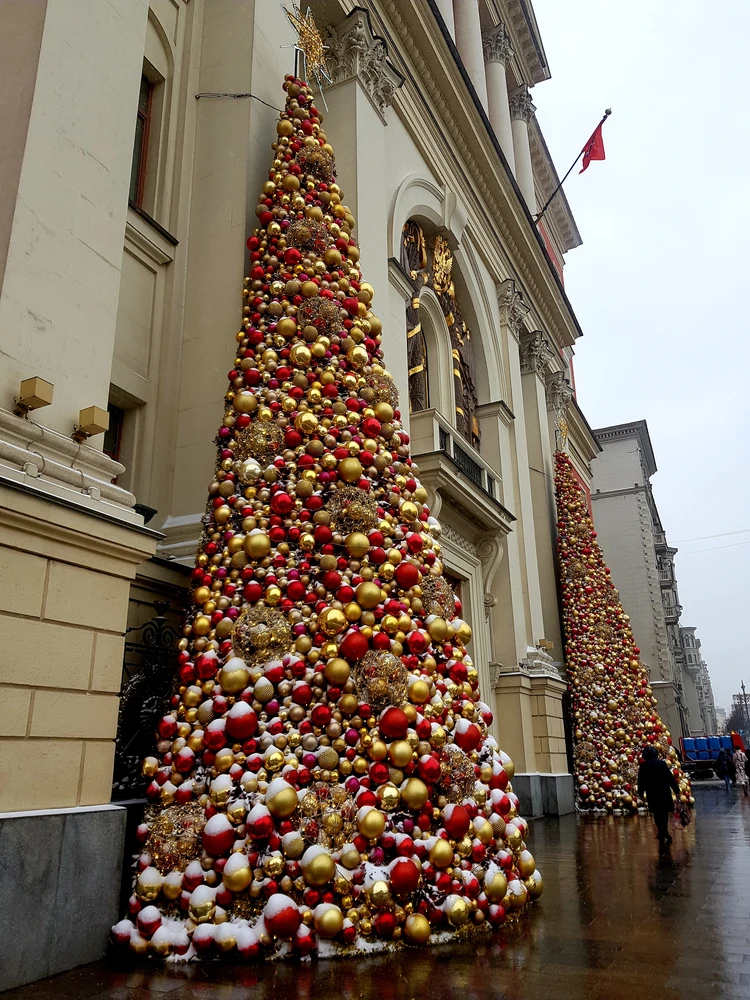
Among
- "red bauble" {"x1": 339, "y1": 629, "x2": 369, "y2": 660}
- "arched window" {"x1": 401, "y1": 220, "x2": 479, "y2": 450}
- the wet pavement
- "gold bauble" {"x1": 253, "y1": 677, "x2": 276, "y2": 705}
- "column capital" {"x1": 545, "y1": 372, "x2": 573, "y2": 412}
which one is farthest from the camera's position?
"column capital" {"x1": 545, "y1": 372, "x2": 573, "y2": 412}

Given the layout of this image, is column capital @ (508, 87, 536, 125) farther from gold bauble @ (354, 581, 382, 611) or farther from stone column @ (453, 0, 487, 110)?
gold bauble @ (354, 581, 382, 611)

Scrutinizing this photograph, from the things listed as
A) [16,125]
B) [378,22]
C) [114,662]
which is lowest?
[114,662]

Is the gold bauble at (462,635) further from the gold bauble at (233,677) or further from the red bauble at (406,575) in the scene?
the gold bauble at (233,677)

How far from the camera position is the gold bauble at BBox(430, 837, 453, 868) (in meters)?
4.44

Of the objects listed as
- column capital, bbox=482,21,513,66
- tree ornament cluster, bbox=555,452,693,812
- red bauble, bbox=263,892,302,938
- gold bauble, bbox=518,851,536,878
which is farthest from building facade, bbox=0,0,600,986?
gold bauble, bbox=518,851,536,878

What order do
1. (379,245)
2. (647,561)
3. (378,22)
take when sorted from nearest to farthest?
(379,245), (378,22), (647,561)

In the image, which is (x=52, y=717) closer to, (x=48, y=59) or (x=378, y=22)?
(x=48, y=59)

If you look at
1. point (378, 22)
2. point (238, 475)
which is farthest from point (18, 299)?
point (378, 22)

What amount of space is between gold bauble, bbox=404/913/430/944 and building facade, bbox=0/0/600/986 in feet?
5.59

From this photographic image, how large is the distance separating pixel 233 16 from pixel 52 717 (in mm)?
8155

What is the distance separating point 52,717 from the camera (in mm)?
4266

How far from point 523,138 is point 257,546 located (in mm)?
20713

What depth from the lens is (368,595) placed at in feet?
16.5

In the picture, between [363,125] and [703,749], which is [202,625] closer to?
[363,125]
